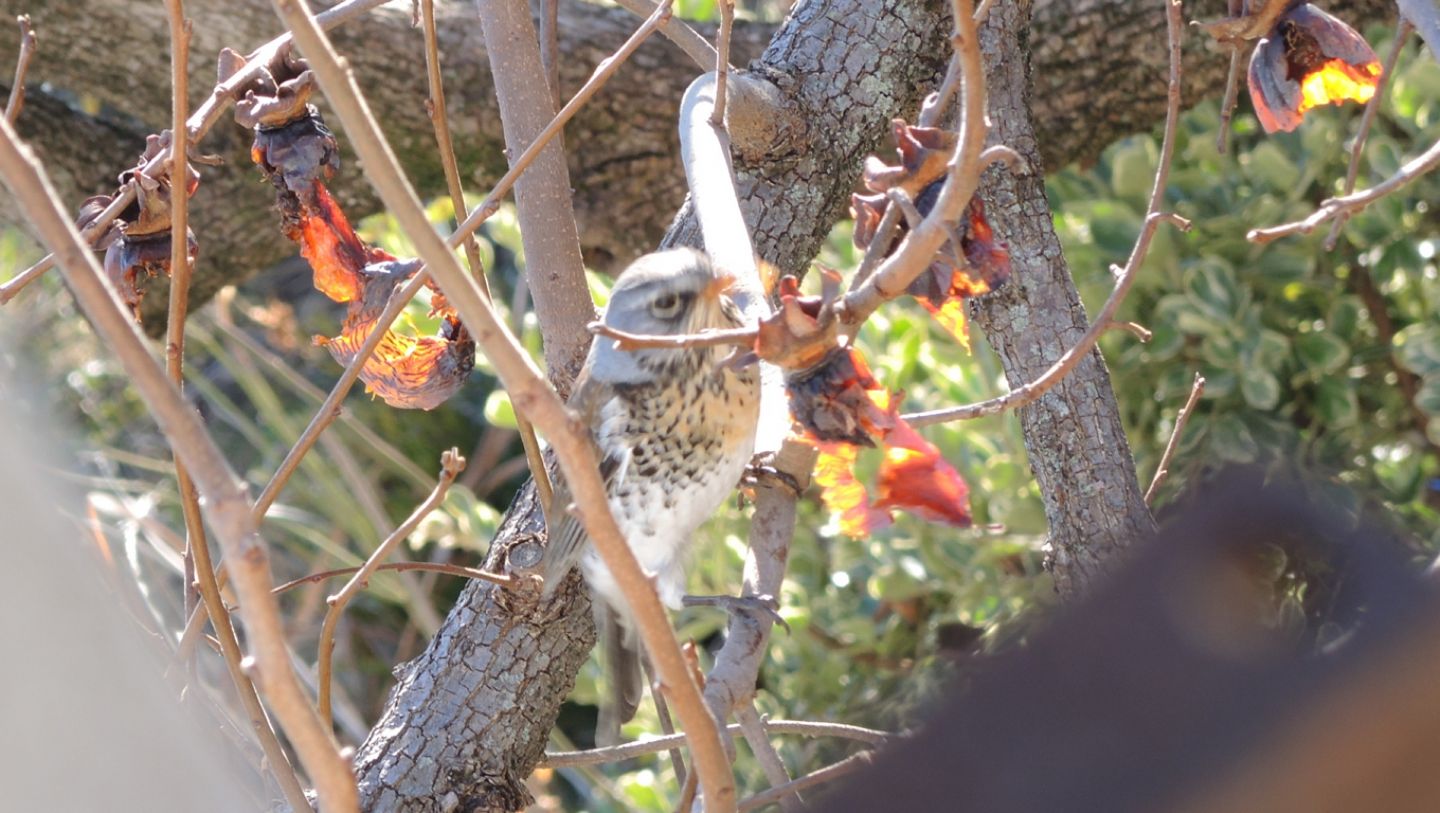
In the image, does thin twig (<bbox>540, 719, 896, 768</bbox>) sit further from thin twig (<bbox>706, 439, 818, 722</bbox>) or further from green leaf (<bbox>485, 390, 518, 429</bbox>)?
green leaf (<bbox>485, 390, 518, 429</bbox>)

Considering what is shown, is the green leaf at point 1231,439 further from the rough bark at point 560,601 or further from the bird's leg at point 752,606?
the bird's leg at point 752,606

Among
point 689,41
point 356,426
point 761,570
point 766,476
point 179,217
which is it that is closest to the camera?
point 179,217

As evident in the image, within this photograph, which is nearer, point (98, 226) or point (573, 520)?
point (98, 226)

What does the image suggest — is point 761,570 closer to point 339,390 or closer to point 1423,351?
point 339,390

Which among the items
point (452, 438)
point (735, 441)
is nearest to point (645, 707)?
point (452, 438)

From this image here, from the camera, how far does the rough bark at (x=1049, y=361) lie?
177 cm

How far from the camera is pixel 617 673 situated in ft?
6.73

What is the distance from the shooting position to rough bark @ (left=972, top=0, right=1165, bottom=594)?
1.77 metres

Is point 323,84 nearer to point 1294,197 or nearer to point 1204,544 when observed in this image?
point 1204,544

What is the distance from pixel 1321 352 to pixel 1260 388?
0.57 feet

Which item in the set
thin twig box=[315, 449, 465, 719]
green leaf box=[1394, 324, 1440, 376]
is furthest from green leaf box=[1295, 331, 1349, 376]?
thin twig box=[315, 449, 465, 719]

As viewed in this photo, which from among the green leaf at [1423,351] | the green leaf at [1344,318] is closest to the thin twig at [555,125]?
the green leaf at [1423,351]

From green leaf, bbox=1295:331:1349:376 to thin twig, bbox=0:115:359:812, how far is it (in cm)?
227

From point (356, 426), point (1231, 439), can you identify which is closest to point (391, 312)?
point (1231, 439)
